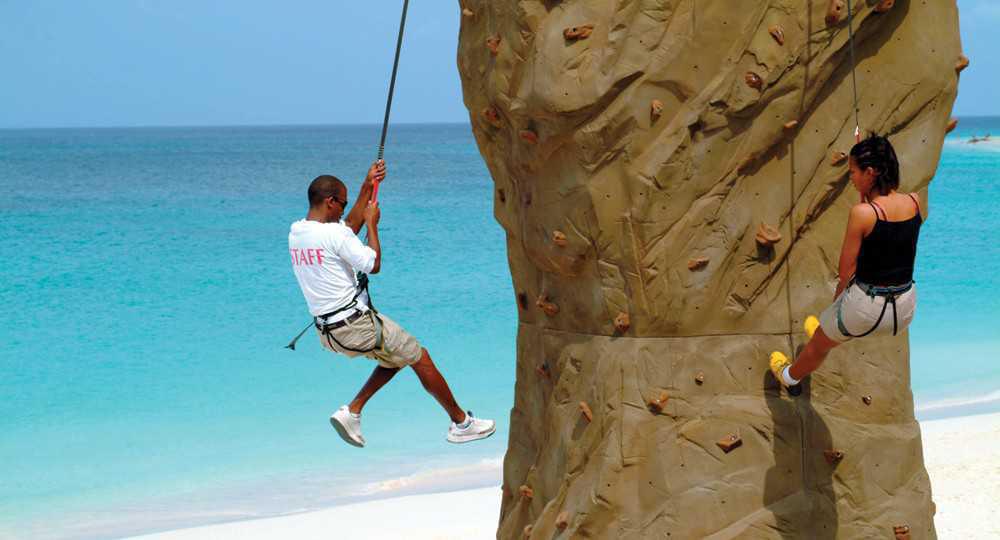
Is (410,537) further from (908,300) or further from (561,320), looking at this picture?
(908,300)

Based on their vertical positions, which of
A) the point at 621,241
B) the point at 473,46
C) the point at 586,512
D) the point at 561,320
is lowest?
the point at 586,512

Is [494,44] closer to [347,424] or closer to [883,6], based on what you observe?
[883,6]

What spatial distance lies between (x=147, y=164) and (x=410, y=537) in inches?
2018

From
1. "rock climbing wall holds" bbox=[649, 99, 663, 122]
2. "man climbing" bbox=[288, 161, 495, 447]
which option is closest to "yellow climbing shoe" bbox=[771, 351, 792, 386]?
"rock climbing wall holds" bbox=[649, 99, 663, 122]

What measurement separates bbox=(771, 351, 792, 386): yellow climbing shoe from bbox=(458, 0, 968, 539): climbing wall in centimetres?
6

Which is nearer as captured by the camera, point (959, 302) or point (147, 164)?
point (959, 302)

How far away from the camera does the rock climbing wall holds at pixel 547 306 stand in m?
6.07

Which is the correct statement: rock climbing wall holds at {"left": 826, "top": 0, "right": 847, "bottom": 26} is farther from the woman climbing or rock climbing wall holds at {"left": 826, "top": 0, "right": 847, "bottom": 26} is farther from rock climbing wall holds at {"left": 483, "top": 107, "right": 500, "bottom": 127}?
rock climbing wall holds at {"left": 483, "top": 107, "right": 500, "bottom": 127}

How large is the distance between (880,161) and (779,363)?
1115 mm

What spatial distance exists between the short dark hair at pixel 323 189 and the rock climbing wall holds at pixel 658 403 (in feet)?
5.93

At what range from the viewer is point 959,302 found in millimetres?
21594

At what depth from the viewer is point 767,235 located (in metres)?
5.60

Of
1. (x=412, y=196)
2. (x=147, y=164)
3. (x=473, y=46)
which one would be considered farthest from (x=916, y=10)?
(x=147, y=164)

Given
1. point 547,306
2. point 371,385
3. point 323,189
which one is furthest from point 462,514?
point 323,189
